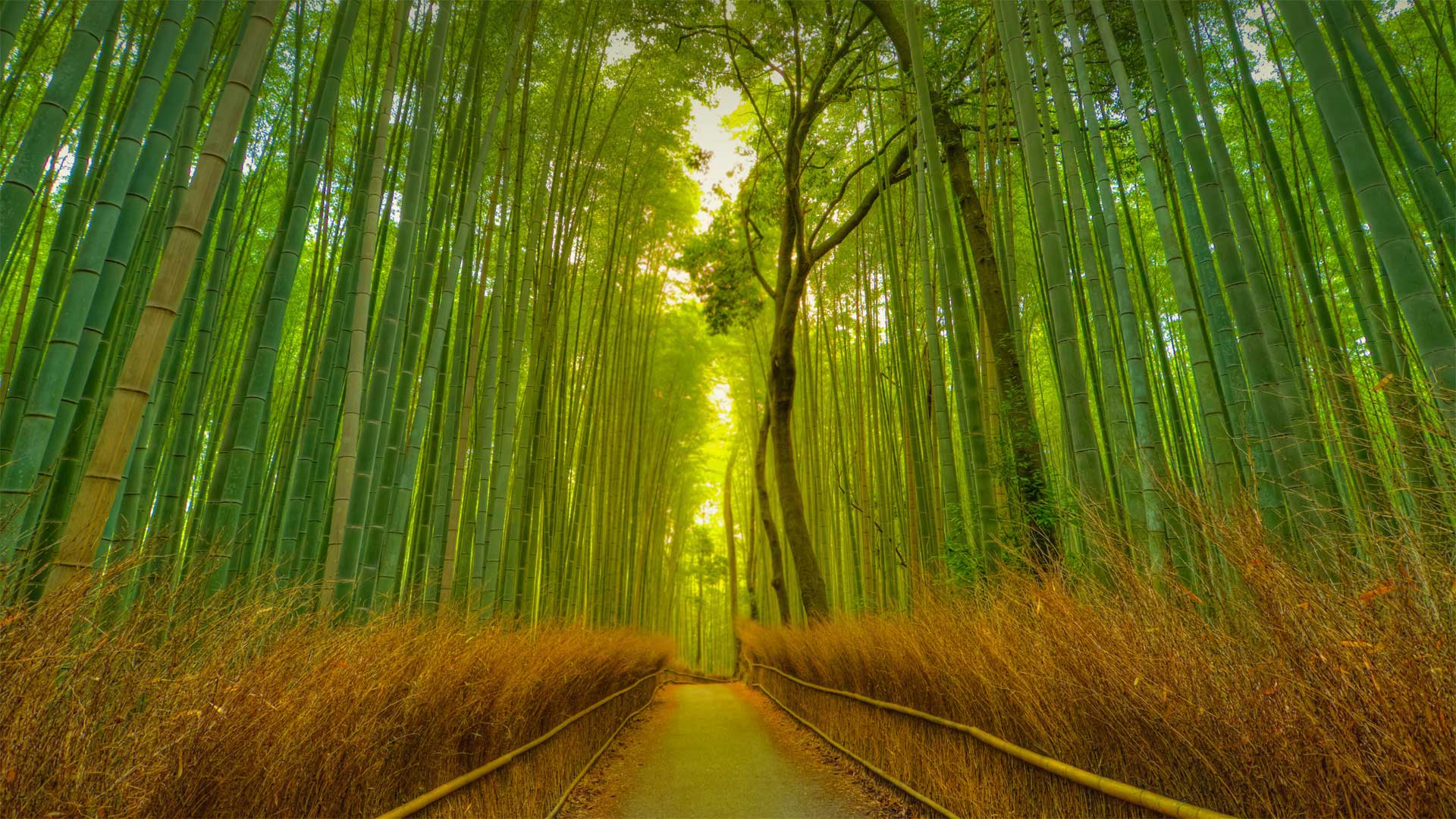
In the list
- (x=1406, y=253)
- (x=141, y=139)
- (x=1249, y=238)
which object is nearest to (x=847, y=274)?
(x=1249, y=238)

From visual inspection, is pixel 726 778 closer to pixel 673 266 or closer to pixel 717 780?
pixel 717 780

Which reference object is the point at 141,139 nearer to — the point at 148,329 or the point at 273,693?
the point at 148,329

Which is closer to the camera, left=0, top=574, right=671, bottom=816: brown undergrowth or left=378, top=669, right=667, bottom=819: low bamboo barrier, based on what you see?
left=0, top=574, right=671, bottom=816: brown undergrowth

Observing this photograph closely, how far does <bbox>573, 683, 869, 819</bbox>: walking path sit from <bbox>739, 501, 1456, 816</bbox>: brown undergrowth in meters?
0.71

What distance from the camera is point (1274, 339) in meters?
1.88

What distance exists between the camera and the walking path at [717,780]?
8.27ft

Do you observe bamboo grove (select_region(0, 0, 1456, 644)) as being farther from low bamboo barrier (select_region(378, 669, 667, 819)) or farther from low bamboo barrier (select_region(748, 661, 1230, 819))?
low bamboo barrier (select_region(378, 669, 667, 819))

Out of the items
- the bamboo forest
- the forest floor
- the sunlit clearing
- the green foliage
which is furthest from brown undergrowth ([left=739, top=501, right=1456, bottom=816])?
the sunlit clearing

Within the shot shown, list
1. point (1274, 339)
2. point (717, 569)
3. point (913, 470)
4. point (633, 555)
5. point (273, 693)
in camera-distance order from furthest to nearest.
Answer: point (717, 569) → point (633, 555) → point (913, 470) → point (1274, 339) → point (273, 693)

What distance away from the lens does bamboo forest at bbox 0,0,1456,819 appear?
1.01 meters

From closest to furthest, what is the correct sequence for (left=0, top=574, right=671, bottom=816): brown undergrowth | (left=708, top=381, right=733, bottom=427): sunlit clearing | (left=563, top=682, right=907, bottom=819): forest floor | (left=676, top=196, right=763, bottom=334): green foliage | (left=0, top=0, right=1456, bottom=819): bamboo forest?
1. (left=0, top=574, right=671, bottom=816): brown undergrowth
2. (left=0, top=0, right=1456, bottom=819): bamboo forest
3. (left=563, top=682, right=907, bottom=819): forest floor
4. (left=676, top=196, right=763, bottom=334): green foliage
5. (left=708, top=381, right=733, bottom=427): sunlit clearing

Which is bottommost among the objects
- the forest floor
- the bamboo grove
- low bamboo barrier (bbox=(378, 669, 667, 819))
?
the forest floor

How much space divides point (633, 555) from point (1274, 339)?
7730mm

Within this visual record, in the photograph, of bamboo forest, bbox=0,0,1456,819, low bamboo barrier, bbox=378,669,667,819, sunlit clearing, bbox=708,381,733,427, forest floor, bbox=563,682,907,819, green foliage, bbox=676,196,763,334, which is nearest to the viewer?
bamboo forest, bbox=0,0,1456,819
